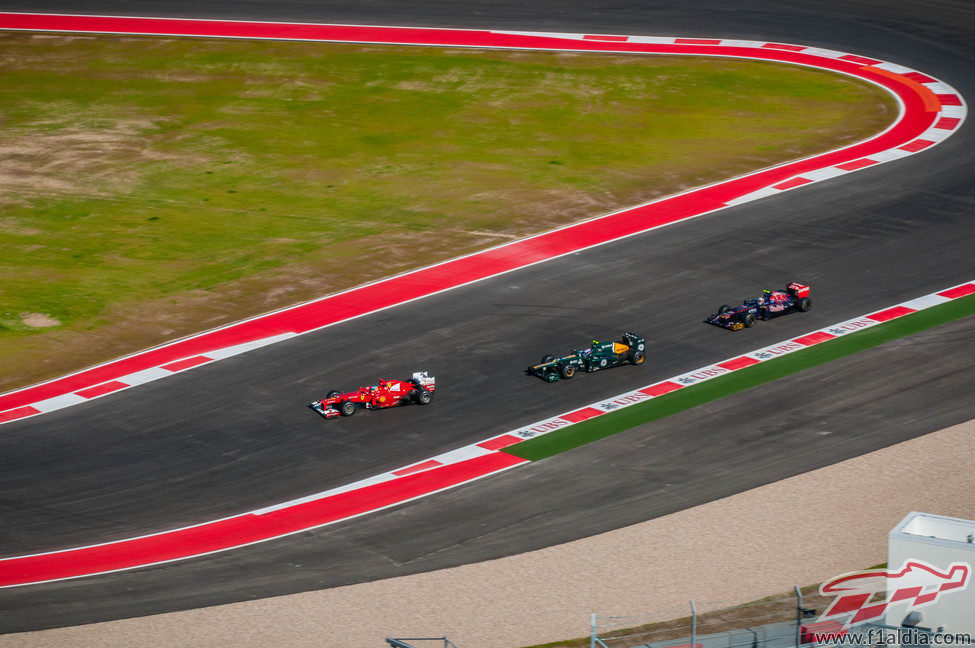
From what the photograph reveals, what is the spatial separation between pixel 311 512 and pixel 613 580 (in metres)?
6.55

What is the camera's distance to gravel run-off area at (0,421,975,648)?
68.5 feet

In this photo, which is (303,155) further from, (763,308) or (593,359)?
(763,308)

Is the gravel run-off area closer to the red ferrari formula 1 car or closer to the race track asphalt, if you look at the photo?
the race track asphalt

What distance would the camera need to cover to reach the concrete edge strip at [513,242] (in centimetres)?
3194

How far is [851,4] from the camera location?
187 feet

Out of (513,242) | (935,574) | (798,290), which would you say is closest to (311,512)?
(935,574)

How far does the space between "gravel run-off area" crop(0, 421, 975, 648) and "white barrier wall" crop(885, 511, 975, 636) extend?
4.76m

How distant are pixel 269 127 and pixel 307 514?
25.9 metres

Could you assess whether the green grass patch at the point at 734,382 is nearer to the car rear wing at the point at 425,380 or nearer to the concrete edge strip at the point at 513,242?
the car rear wing at the point at 425,380

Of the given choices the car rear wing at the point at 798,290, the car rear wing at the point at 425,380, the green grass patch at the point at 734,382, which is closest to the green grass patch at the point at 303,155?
the car rear wing at the point at 425,380

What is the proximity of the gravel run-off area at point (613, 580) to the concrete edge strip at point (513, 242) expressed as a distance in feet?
36.2

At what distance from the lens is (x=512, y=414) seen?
28.8m

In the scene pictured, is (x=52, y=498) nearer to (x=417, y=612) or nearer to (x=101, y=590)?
(x=101, y=590)

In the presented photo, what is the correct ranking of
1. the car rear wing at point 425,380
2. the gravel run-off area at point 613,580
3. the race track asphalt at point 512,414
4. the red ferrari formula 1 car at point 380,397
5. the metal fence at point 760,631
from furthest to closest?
1. the car rear wing at point 425,380
2. the red ferrari formula 1 car at point 380,397
3. the race track asphalt at point 512,414
4. the gravel run-off area at point 613,580
5. the metal fence at point 760,631
